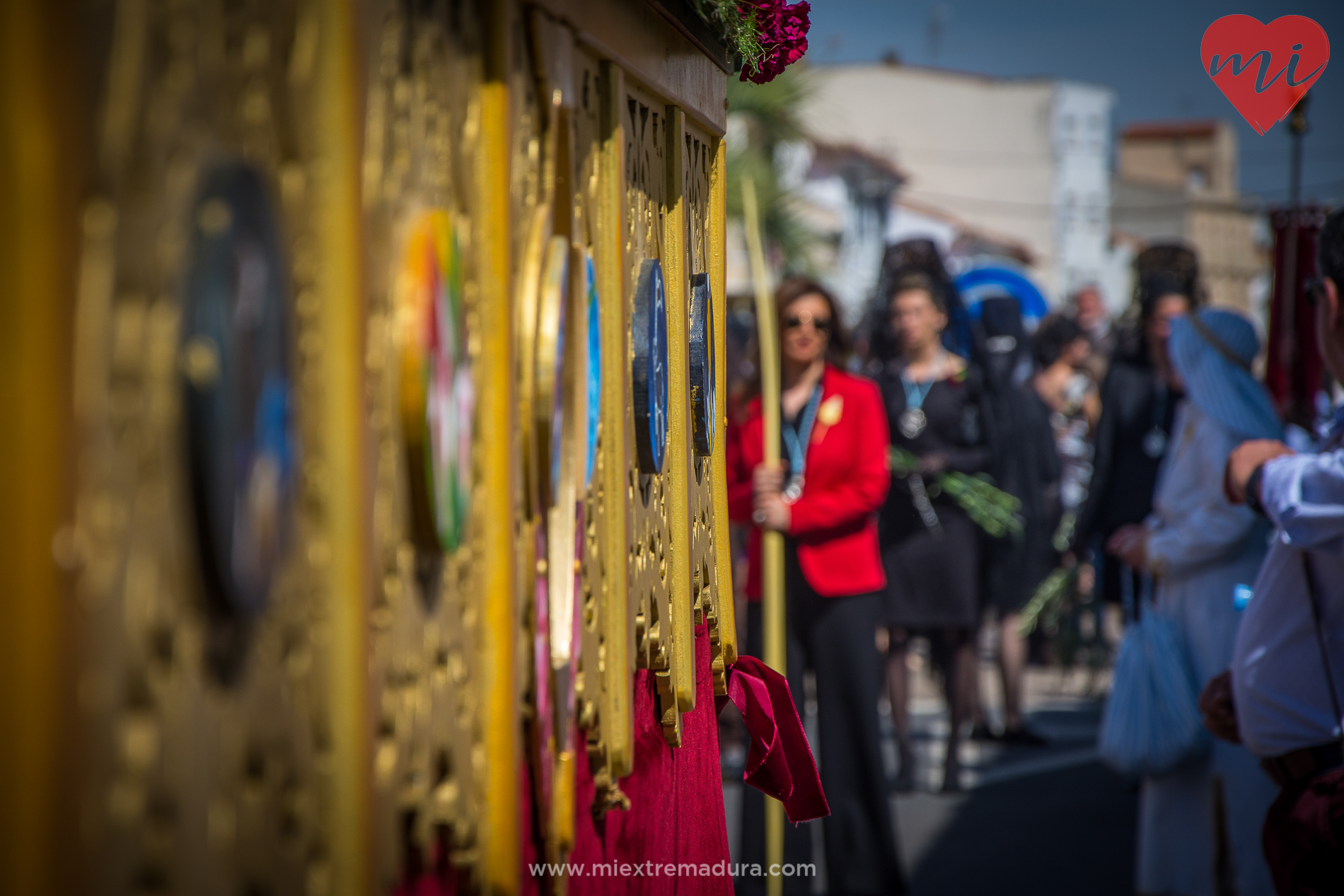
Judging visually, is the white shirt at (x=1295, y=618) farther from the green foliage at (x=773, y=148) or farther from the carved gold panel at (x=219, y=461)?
the green foliage at (x=773, y=148)

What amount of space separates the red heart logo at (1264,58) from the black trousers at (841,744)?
218 centimetres

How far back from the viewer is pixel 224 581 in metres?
0.66

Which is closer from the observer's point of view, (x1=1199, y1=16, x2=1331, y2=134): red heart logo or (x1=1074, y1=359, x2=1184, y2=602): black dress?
(x1=1199, y1=16, x2=1331, y2=134): red heart logo

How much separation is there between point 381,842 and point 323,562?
0.65 ft

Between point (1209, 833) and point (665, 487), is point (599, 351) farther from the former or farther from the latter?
point (1209, 833)

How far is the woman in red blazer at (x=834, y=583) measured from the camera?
447cm

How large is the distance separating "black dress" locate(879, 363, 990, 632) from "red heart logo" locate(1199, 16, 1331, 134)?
340 centimetres

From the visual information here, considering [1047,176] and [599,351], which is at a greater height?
[1047,176]

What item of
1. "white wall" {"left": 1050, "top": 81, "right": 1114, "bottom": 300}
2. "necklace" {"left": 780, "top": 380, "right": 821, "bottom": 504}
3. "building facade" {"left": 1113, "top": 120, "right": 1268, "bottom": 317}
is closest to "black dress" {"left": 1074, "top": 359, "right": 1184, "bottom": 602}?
"necklace" {"left": 780, "top": 380, "right": 821, "bottom": 504}

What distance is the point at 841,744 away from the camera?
4.61 metres

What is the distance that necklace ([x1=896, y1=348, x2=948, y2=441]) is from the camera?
6348 millimetres

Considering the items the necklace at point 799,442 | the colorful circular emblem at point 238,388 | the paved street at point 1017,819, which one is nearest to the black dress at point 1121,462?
the paved street at point 1017,819

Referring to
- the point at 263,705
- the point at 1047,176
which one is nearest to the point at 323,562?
the point at 263,705

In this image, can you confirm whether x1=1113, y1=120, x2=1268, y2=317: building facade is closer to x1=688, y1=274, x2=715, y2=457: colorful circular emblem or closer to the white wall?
the white wall
